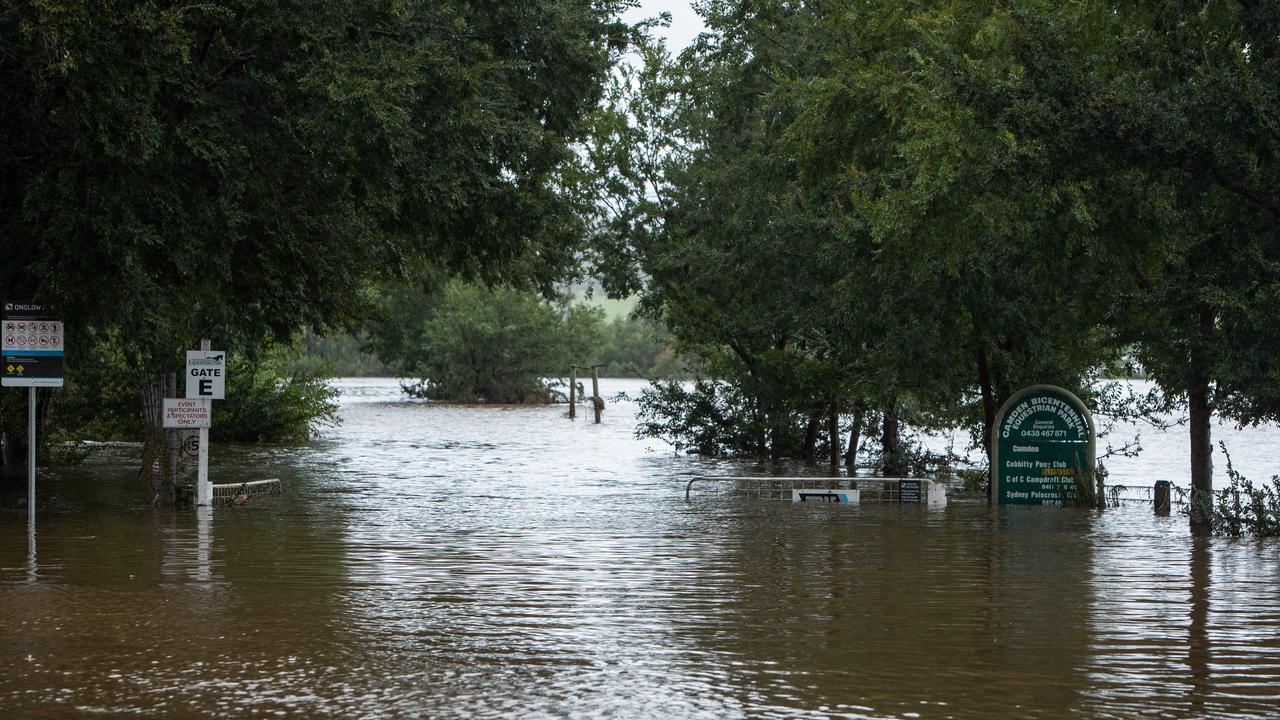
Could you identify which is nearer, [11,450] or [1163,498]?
[1163,498]

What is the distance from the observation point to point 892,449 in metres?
35.5

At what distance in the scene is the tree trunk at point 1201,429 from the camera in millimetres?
19094

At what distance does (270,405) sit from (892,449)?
18.6 m

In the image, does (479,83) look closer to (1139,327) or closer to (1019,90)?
(1019,90)

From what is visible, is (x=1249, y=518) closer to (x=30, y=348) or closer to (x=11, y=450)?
(x=30, y=348)

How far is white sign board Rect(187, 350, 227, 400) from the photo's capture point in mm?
21359

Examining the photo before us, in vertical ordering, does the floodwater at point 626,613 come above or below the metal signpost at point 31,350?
below

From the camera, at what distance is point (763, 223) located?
3047cm

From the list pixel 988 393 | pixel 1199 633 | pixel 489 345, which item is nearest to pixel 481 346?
pixel 489 345

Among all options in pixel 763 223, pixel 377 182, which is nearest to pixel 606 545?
pixel 377 182

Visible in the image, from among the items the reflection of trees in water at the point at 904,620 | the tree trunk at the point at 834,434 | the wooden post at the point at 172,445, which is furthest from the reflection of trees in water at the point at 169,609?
the tree trunk at the point at 834,434

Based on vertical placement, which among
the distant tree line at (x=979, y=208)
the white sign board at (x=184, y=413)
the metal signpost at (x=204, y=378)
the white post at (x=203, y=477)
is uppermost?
the distant tree line at (x=979, y=208)

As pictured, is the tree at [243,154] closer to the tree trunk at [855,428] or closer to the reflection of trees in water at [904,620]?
the reflection of trees in water at [904,620]

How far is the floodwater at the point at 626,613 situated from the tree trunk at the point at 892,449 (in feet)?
36.9
